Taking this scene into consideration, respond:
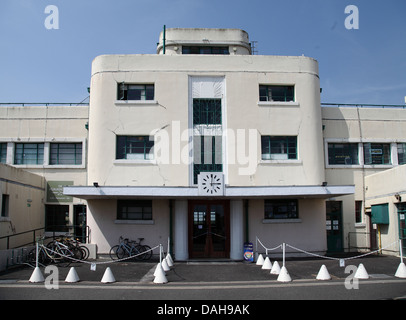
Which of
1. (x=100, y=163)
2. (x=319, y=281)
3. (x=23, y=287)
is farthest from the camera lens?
(x=100, y=163)

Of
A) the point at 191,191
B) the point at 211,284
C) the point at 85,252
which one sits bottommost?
the point at 211,284

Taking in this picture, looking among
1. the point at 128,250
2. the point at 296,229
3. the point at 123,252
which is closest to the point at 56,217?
the point at 123,252

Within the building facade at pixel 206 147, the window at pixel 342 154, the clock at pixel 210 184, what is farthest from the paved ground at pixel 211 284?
the window at pixel 342 154

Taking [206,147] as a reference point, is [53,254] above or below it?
below

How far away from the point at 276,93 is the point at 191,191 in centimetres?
671

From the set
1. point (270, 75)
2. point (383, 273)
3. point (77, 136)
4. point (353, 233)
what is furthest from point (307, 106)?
point (77, 136)

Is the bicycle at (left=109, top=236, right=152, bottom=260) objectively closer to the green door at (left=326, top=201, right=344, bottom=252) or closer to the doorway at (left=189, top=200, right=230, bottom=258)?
the doorway at (left=189, top=200, right=230, bottom=258)

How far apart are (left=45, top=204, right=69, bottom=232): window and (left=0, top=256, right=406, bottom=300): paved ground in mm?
5215

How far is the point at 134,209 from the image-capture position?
18.9m

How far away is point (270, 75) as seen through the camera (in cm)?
1945

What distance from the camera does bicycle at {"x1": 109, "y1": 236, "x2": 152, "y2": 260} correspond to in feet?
59.0

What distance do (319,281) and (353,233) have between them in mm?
9118

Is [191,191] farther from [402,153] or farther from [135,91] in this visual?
[402,153]
